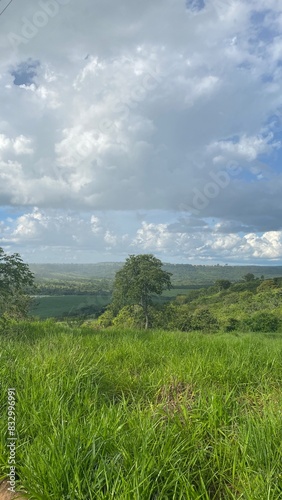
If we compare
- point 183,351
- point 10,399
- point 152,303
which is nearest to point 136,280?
point 152,303

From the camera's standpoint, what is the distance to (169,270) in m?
46.2

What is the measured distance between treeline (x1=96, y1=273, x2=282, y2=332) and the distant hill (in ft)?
18.0

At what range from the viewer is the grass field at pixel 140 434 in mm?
2350

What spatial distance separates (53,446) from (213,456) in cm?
116

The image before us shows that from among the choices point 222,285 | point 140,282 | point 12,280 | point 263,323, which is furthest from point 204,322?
point 222,285

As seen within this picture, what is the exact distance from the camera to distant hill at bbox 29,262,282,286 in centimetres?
5100

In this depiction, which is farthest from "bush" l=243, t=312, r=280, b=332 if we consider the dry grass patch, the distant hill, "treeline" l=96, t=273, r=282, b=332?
the dry grass patch

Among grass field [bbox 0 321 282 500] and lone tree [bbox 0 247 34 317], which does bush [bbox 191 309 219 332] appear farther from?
grass field [bbox 0 321 282 500]

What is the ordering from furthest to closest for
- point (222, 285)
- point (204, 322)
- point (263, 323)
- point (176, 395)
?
point (222, 285) < point (263, 323) < point (204, 322) < point (176, 395)

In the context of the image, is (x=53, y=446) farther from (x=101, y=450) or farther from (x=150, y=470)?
(x=150, y=470)

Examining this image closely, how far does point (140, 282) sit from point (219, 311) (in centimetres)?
2769

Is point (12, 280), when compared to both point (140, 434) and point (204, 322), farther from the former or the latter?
point (204, 322)

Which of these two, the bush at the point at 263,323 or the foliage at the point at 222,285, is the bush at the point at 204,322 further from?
the foliage at the point at 222,285

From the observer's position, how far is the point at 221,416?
3.22 meters
